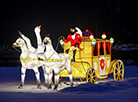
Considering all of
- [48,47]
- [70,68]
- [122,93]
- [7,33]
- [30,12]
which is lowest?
[122,93]

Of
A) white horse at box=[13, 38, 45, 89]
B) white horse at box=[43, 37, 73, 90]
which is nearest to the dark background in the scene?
white horse at box=[13, 38, 45, 89]

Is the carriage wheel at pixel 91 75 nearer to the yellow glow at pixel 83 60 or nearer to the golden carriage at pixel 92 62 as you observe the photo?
the golden carriage at pixel 92 62

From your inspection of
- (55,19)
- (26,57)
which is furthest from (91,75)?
(55,19)

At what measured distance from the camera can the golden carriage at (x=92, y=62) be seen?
32.8 ft

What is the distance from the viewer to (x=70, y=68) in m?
9.77

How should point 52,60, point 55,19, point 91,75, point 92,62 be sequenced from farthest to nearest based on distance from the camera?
point 55,19
point 92,62
point 91,75
point 52,60

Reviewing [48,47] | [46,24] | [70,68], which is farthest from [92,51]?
[46,24]

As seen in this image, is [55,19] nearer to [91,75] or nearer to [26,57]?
[91,75]

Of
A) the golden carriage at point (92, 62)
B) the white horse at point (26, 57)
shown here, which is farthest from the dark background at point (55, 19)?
the white horse at point (26, 57)

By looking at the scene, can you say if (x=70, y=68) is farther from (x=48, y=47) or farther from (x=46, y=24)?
(x=46, y=24)

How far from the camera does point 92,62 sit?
33.8 ft

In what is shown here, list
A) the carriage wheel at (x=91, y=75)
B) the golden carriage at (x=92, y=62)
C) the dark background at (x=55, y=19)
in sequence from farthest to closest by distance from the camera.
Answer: the dark background at (x=55, y=19) → the golden carriage at (x=92, y=62) → the carriage wheel at (x=91, y=75)

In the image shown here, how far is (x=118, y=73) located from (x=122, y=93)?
3.22m

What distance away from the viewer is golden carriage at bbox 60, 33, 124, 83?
32.8 ft
